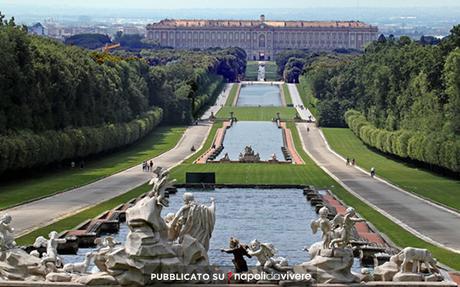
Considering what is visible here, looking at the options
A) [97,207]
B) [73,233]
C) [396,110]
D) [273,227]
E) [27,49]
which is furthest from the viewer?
[396,110]

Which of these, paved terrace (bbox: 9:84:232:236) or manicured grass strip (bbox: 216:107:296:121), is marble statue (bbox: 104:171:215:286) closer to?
paved terrace (bbox: 9:84:232:236)

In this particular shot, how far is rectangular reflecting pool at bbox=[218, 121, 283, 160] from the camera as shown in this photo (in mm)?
103812

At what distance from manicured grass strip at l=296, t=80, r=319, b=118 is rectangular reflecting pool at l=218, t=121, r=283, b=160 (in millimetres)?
7955

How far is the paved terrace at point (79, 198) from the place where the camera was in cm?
5057

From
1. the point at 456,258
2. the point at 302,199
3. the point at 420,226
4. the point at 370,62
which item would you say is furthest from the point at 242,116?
the point at 456,258

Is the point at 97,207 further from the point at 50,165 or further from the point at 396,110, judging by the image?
the point at 396,110

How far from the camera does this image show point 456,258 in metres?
39.2

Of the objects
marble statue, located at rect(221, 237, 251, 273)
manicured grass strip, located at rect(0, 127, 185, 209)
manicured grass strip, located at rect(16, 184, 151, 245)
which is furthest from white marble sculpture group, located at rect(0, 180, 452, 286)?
manicured grass strip, located at rect(0, 127, 185, 209)

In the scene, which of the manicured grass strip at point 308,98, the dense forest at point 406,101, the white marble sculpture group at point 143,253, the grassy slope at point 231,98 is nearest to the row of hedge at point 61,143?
the dense forest at point 406,101

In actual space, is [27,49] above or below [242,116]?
above

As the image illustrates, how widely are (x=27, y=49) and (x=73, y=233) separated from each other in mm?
37514

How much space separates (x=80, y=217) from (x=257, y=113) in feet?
321

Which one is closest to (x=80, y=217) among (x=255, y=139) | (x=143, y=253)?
(x=143, y=253)

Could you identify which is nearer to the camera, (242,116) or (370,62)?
(370,62)
